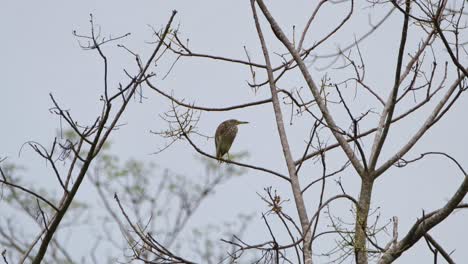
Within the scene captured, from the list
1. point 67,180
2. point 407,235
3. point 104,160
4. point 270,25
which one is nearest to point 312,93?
point 270,25

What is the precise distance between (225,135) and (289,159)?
329cm

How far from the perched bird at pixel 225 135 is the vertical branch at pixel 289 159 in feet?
8.93

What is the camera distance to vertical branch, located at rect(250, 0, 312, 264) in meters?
3.02

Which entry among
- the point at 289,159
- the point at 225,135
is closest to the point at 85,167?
the point at 289,159

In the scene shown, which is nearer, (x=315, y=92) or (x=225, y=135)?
(x=315, y=92)

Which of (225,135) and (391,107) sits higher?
(225,135)

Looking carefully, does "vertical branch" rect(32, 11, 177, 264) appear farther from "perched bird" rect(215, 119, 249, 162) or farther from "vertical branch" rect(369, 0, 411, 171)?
"perched bird" rect(215, 119, 249, 162)

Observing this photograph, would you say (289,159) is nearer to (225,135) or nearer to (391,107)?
(391,107)

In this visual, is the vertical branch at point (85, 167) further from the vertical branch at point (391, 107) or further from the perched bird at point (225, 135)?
the perched bird at point (225, 135)

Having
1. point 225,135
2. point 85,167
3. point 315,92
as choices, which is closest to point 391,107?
point 315,92

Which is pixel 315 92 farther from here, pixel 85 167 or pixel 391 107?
pixel 85 167

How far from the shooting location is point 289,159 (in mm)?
3422

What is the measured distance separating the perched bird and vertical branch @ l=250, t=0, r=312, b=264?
8.93 feet

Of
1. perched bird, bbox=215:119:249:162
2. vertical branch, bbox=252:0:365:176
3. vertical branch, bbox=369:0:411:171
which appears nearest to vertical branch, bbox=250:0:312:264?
vertical branch, bbox=252:0:365:176
